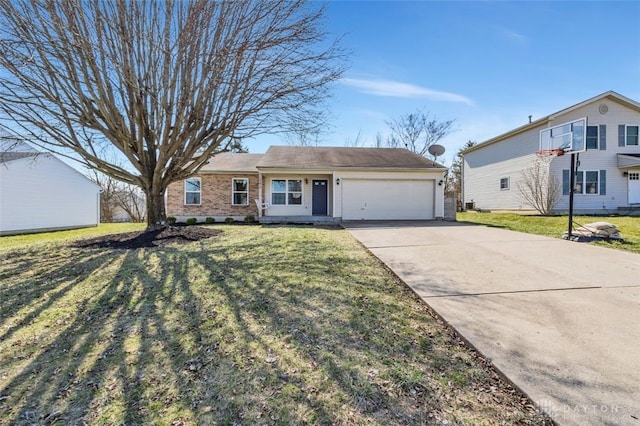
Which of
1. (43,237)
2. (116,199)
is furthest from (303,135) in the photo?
(116,199)

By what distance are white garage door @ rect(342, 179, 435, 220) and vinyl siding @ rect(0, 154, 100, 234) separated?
14511 mm

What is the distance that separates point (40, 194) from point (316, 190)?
13.8m

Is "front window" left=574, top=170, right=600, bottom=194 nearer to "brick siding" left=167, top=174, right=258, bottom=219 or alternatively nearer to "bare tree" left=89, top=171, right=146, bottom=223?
"brick siding" left=167, top=174, right=258, bottom=219

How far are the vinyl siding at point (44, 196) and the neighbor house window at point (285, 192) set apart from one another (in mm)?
10627

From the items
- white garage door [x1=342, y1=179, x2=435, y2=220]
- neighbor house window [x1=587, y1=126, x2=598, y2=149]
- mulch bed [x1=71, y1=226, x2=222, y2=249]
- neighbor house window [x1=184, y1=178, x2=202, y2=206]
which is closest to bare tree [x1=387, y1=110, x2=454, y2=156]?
neighbor house window [x1=587, y1=126, x2=598, y2=149]

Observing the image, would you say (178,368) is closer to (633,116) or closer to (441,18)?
(441,18)

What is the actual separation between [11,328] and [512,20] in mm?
13076

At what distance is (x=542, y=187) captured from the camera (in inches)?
663

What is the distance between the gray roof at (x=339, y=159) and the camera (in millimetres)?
15391

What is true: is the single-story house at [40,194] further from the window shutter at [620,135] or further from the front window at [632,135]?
the front window at [632,135]

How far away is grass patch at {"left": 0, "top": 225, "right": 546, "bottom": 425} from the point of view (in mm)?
2123

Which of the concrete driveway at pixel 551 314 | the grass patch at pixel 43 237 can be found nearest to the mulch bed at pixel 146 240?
the grass patch at pixel 43 237

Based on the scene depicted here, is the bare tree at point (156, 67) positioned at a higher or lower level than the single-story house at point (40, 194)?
higher

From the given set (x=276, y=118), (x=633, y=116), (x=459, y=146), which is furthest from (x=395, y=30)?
(x=459, y=146)
